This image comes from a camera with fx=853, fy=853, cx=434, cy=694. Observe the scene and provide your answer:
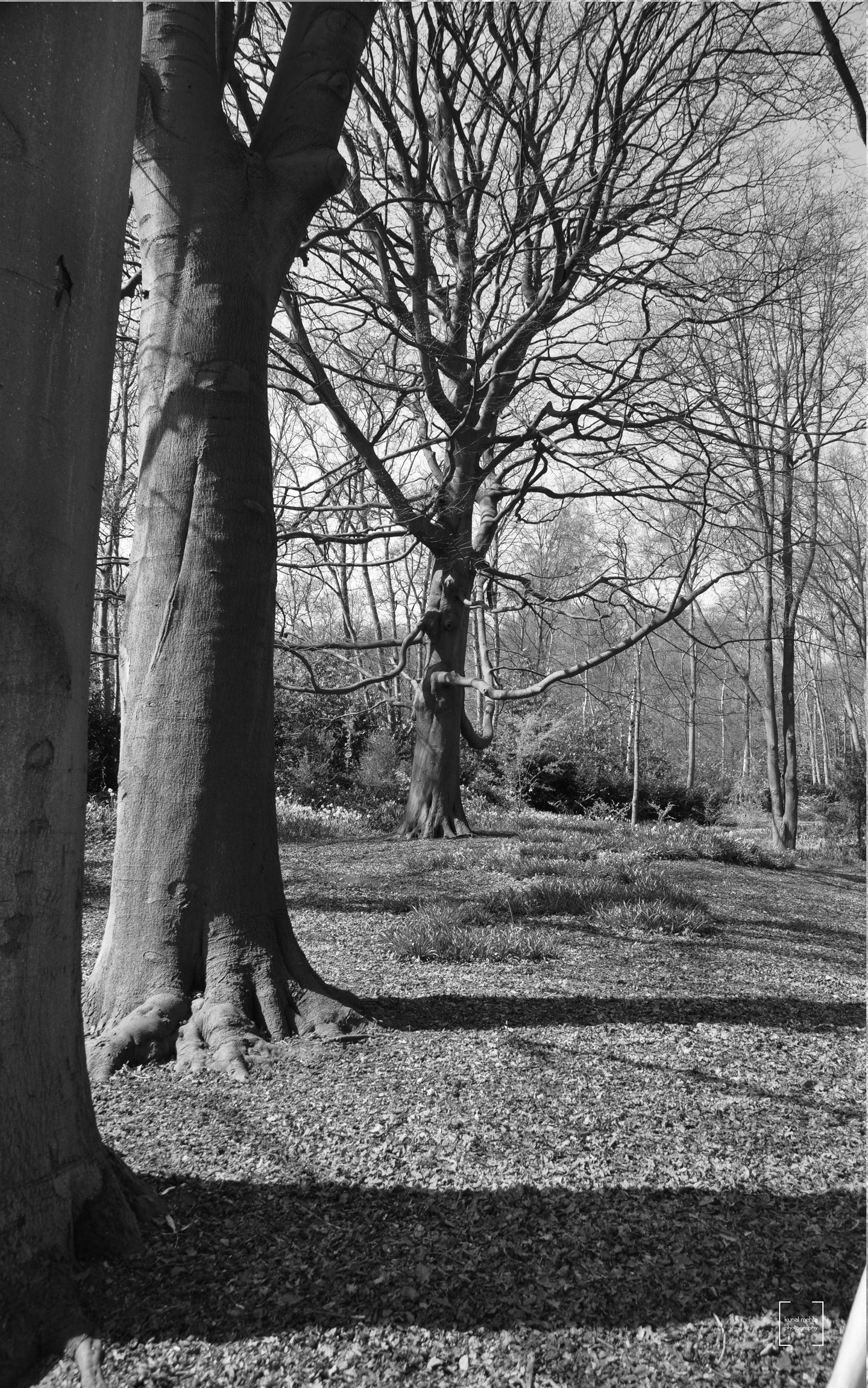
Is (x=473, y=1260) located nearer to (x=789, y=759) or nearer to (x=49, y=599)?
(x=49, y=599)


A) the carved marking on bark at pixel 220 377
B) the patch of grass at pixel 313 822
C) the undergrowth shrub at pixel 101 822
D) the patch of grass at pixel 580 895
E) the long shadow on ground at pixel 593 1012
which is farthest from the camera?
the patch of grass at pixel 313 822

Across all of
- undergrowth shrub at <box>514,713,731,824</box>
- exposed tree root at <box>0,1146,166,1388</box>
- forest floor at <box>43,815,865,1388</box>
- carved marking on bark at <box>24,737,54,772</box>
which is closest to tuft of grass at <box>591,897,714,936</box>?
forest floor at <box>43,815,865,1388</box>

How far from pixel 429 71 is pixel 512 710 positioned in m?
12.5

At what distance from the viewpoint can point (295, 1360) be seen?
1.77 m

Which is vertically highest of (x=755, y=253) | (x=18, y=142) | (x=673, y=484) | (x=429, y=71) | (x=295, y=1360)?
(x=429, y=71)

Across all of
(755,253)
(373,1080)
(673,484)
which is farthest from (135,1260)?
(755,253)

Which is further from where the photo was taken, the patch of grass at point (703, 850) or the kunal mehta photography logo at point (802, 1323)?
the patch of grass at point (703, 850)

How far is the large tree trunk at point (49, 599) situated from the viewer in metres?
1.86

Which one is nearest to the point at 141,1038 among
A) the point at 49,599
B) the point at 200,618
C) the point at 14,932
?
the point at 14,932

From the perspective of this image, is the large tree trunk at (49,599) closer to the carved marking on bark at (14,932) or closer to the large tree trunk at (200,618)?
the carved marking on bark at (14,932)

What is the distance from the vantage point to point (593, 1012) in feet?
13.0

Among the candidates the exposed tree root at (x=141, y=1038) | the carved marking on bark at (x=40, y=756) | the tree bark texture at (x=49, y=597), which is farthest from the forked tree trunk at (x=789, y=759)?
the carved marking on bark at (x=40, y=756)

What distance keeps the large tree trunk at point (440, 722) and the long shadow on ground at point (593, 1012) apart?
6591mm

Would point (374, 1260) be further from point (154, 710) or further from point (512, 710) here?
point (512, 710)
